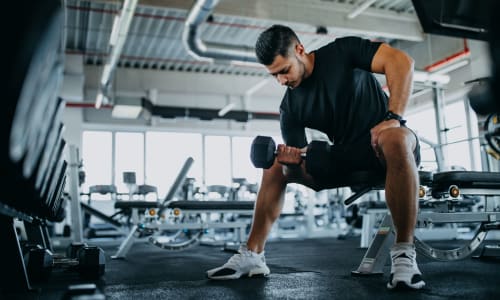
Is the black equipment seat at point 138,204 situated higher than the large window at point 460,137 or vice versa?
the large window at point 460,137

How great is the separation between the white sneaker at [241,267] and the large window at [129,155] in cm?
788

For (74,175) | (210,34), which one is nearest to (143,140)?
(210,34)

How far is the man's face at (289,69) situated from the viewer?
155 cm

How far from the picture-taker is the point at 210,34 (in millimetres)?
7293

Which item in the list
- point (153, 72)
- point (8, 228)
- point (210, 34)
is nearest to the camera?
point (8, 228)

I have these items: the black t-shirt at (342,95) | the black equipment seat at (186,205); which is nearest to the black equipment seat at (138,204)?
the black equipment seat at (186,205)

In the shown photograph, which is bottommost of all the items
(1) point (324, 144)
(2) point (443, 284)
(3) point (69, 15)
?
(2) point (443, 284)

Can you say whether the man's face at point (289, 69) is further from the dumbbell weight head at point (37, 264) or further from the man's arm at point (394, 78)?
the dumbbell weight head at point (37, 264)

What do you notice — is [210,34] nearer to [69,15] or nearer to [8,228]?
[69,15]

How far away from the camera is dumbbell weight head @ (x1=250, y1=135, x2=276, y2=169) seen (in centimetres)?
151

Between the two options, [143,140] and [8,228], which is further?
[143,140]

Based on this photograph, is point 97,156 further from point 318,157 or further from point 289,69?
point 318,157

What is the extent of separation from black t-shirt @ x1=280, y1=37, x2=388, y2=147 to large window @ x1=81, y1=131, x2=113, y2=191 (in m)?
7.94

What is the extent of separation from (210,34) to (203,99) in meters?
2.43
